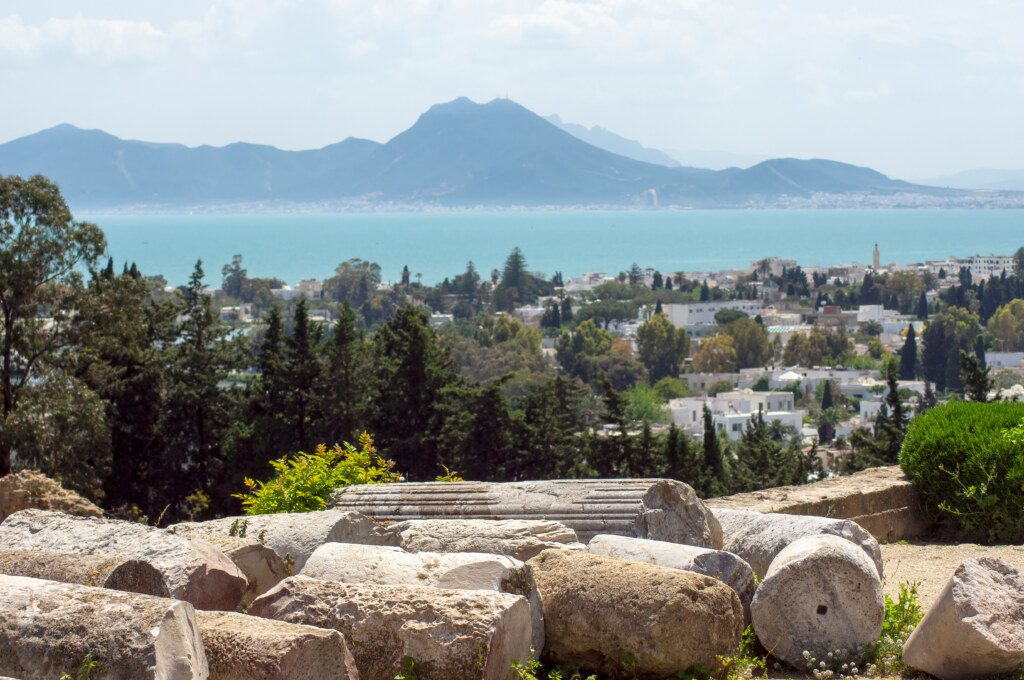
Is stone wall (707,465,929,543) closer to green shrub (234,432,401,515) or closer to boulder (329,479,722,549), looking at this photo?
boulder (329,479,722,549)

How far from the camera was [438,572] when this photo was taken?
4883 mm

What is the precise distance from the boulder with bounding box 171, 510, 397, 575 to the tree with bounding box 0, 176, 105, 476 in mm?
16620

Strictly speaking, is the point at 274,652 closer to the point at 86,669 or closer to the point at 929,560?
the point at 86,669

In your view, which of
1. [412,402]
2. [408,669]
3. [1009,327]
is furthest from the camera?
[1009,327]

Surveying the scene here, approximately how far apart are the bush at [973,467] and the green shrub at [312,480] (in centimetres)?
358

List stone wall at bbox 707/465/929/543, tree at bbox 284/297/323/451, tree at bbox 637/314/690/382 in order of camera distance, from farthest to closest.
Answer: tree at bbox 637/314/690/382 → tree at bbox 284/297/323/451 → stone wall at bbox 707/465/929/543

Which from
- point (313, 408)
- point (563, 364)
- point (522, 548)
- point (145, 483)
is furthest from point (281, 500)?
point (563, 364)

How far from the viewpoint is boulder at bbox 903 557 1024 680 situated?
4633 mm

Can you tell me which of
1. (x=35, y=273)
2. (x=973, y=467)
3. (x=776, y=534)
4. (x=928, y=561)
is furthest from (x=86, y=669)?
(x=35, y=273)

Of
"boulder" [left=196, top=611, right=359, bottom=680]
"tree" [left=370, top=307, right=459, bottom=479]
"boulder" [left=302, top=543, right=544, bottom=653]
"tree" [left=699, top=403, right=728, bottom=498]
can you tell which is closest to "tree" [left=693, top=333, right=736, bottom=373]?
"tree" [left=699, top=403, right=728, bottom=498]

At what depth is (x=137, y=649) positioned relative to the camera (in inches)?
151

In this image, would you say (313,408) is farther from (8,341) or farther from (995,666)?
(995,666)

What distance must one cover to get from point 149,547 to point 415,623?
4.24 ft

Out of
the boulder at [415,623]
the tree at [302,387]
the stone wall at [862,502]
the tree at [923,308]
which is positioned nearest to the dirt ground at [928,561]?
the stone wall at [862,502]
